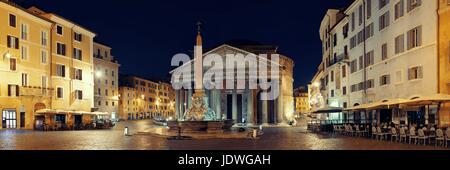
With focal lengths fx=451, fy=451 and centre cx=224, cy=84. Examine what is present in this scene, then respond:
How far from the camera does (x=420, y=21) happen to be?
28.2 meters

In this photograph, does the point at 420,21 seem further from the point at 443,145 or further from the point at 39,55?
the point at 39,55

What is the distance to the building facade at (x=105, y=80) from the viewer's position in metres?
81.4

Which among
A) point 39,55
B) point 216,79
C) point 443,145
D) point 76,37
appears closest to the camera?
point 443,145

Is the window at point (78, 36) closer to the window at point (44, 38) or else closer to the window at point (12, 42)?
the window at point (44, 38)

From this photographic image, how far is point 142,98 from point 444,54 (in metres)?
104

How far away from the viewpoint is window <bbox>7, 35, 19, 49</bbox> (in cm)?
4366

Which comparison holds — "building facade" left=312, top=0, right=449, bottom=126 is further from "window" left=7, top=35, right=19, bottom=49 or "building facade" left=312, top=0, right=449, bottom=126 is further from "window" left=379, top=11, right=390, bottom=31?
"window" left=7, top=35, right=19, bottom=49

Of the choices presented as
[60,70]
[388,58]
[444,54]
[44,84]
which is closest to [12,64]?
[44,84]

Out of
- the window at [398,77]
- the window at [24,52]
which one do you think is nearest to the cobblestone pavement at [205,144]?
the window at [398,77]

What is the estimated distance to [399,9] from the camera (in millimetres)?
31641

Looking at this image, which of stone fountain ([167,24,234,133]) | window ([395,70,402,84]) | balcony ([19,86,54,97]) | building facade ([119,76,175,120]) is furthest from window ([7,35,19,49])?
building facade ([119,76,175,120])

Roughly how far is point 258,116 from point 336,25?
24394 mm

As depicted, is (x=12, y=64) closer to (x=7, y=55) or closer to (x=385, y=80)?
(x=7, y=55)
